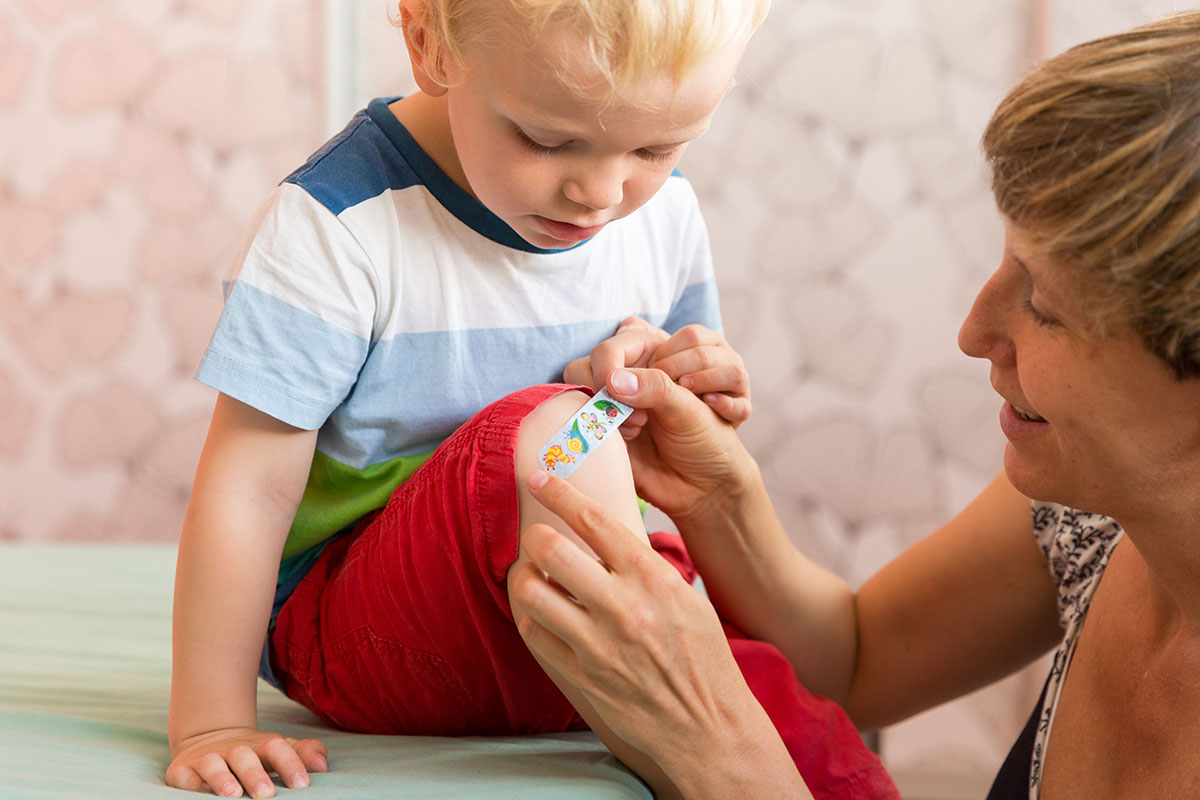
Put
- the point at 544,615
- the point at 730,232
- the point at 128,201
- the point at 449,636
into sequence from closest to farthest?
the point at 544,615, the point at 449,636, the point at 730,232, the point at 128,201

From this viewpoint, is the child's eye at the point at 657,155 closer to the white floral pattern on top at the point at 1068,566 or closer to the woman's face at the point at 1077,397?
the woman's face at the point at 1077,397

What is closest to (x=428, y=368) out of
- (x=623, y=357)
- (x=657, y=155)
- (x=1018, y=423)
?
(x=623, y=357)

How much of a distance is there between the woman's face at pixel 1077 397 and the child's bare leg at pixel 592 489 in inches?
10.7

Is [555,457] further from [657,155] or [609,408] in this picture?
[657,155]

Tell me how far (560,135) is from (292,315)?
0.26 meters

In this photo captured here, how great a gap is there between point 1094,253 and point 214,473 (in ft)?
2.19

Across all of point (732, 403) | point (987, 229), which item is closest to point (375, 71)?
point (987, 229)

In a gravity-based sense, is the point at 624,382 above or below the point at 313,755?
above

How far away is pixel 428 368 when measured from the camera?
38.7 inches

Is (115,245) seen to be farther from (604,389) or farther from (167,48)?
(604,389)

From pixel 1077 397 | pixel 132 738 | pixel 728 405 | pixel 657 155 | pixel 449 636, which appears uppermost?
pixel 657 155

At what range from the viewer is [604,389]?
0.91 metres

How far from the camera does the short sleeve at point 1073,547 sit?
992mm

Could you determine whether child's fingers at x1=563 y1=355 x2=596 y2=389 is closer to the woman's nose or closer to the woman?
the woman
